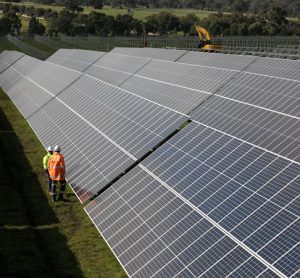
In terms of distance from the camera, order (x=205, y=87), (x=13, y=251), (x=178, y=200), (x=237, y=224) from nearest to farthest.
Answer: (x=237, y=224) < (x=178, y=200) < (x=13, y=251) < (x=205, y=87)

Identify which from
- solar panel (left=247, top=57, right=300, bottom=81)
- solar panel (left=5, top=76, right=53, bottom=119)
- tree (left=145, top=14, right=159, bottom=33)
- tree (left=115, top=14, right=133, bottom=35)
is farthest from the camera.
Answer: tree (left=115, top=14, right=133, bottom=35)

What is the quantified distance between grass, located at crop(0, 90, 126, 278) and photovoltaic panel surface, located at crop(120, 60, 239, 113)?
5.29m

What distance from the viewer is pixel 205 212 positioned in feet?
40.3

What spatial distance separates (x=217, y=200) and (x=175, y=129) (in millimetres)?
5492

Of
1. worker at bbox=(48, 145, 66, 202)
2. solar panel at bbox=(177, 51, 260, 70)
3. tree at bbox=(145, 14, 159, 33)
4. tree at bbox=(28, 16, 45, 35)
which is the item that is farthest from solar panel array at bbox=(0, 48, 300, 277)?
tree at bbox=(28, 16, 45, 35)

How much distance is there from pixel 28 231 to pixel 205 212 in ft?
19.5

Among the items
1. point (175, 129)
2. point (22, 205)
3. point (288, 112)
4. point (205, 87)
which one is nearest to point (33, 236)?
point (22, 205)

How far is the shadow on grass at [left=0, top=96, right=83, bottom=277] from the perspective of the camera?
45.2 ft

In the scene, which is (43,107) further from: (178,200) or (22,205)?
(178,200)

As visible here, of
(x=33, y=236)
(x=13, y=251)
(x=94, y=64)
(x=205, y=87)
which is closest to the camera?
(x=13, y=251)

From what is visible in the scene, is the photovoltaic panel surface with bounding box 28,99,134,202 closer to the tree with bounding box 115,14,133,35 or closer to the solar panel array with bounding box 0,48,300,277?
the solar panel array with bounding box 0,48,300,277

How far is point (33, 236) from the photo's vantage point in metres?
15.7

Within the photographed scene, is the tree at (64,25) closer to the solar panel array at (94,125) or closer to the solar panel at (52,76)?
the solar panel at (52,76)

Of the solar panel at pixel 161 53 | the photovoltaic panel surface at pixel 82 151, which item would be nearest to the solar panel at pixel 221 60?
the solar panel at pixel 161 53
